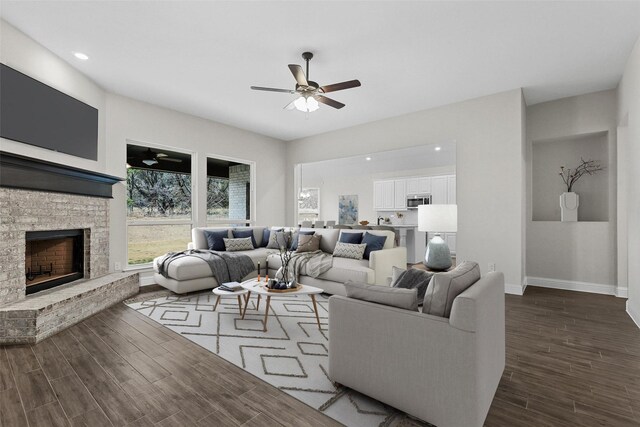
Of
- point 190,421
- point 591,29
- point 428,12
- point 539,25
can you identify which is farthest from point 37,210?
point 591,29

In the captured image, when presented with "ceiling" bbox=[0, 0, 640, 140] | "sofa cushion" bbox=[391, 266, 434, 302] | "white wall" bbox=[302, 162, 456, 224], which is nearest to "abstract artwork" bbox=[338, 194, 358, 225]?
"white wall" bbox=[302, 162, 456, 224]

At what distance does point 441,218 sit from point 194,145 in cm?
458

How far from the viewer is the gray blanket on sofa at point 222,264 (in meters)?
4.52

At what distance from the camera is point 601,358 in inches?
98.8

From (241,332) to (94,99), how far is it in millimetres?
3836

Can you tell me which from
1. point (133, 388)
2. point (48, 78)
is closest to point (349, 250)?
point (133, 388)

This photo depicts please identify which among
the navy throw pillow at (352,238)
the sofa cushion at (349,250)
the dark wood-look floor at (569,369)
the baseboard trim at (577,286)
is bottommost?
the dark wood-look floor at (569,369)

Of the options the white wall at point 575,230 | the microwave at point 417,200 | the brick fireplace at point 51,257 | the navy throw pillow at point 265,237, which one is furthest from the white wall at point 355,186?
the brick fireplace at point 51,257

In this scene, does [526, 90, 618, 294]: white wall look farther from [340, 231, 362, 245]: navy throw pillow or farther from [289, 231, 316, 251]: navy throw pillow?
[289, 231, 316, 251]: navy throw pillow

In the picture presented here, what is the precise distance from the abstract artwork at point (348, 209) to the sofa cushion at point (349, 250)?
201 inches

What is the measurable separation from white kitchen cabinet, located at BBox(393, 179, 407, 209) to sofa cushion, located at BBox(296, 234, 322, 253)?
4.24 metres

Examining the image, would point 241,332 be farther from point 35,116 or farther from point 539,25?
point 539,25

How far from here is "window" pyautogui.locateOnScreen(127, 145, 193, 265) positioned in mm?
5125

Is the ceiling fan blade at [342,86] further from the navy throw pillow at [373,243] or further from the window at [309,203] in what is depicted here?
the window at [309,203]
